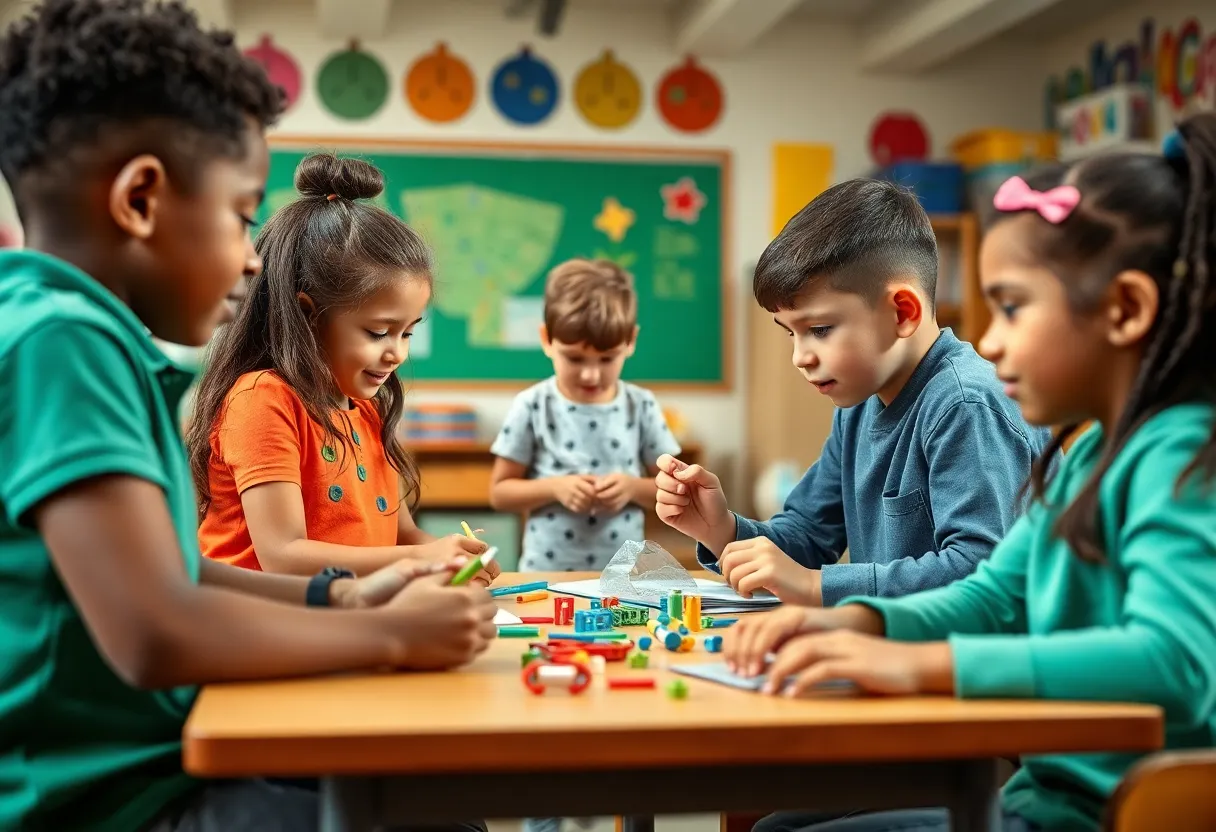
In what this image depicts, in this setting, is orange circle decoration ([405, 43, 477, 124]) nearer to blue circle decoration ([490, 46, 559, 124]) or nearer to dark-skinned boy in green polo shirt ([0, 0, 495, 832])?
blue circle decoration ([490, 46, 559, 124])

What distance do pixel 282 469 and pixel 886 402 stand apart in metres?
0.85

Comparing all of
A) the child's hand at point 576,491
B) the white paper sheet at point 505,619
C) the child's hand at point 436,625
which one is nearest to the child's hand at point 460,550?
the white paper sheet at point 505,619

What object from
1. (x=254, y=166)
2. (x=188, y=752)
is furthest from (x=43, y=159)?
(x=188, y=752)

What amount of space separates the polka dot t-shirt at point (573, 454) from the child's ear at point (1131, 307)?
1828 mm

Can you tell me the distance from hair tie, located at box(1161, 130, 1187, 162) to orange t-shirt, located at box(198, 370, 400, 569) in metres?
1.10

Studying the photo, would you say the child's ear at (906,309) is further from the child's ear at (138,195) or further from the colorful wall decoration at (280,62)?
the colorful wall decoration at (280,62)

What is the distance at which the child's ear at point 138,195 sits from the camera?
1.03 metres

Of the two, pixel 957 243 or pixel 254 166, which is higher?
pixel 957 243

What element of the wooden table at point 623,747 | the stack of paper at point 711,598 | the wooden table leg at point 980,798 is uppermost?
the stack of paper at point 711,598

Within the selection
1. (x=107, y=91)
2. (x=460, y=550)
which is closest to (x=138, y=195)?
(x=107, y=91)

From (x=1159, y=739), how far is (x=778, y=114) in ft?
16.5

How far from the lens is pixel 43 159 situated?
41.0 inches

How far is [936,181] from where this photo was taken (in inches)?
213

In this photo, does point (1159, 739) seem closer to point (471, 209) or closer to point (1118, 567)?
point (1118, 567)
